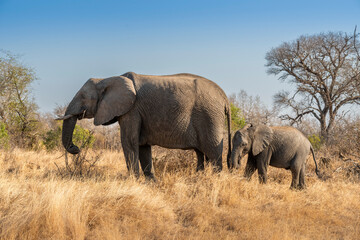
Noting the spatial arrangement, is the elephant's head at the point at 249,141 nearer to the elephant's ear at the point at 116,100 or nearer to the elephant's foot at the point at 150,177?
the elephant's foot at the point at 150,177

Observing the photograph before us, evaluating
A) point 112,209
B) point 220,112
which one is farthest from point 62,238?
point 220,112

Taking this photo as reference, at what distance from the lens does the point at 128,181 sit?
657 cm

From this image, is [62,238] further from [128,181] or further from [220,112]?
[220,112]

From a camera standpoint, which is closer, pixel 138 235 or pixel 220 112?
pixel 138 235

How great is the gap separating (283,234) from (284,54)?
21462mm

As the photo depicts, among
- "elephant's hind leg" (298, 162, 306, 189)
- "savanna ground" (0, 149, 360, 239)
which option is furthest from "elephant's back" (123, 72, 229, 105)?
"elephant's hind leg" (298, 162, 306, 189)

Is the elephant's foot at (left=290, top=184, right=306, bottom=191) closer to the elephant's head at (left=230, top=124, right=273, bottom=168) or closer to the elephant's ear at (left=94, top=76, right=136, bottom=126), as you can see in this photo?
the elephant's head at (left=230, top=124, right=273, bottom=168)

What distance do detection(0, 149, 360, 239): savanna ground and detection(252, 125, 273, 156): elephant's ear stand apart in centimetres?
78

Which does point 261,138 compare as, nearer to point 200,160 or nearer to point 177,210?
point 200,160

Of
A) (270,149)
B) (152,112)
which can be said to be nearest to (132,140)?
(152,112)

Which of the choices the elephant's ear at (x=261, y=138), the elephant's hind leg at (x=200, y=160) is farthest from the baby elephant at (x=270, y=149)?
the elephant's hind leg at (x=200, y=160)

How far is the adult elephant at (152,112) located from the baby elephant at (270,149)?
456 millimetres

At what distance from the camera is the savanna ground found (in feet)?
15.3

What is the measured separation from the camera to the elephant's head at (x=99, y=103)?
23.8 ft
